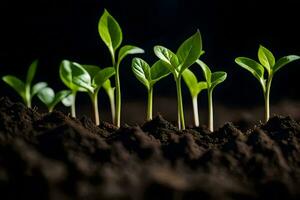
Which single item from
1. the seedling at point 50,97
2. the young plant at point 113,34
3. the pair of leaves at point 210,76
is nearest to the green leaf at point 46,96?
the seedling at point 50,97

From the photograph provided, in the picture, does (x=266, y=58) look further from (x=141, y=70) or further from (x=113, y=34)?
(x=113, y=34)

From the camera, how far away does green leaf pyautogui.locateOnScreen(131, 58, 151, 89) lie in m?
1.50

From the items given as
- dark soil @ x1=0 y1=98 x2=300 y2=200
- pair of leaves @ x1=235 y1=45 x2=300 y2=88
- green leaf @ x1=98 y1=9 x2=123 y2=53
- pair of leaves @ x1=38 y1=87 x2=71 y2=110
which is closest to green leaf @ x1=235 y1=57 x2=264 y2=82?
pair of leaves @ x1=235 y1=45 x2=300 y2=88

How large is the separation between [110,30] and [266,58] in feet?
1.87

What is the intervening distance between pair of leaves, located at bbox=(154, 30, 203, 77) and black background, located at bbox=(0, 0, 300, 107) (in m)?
2.25

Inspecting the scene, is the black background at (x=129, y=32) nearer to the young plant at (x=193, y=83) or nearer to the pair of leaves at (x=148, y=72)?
the young plant at (x=193, y=83)

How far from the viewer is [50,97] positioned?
1818 mm

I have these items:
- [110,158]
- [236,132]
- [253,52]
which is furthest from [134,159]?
[253,52]

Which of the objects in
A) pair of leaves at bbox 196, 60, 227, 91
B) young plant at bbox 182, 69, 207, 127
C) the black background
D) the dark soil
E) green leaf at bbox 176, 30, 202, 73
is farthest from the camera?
the black background

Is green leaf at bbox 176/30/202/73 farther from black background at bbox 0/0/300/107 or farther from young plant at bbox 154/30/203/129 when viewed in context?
black background at bbox 0/0/300/107

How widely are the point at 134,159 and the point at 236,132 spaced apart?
0.51m

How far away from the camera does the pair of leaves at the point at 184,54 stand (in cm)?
142

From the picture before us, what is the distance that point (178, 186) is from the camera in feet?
2.58

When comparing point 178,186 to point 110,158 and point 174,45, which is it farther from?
point 174,45
